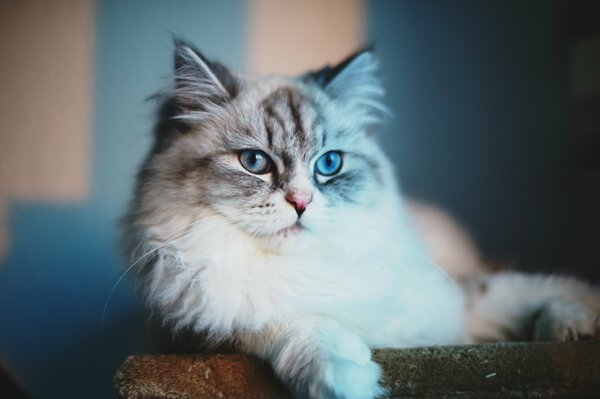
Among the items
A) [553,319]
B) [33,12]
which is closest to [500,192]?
[553,319]

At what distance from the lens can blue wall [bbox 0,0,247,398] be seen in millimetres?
1744

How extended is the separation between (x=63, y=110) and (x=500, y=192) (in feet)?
6.62

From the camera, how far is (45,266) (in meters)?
1.78

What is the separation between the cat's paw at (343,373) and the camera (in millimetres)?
862

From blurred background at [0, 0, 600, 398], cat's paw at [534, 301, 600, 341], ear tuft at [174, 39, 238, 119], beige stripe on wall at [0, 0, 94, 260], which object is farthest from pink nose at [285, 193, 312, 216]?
Answer: beige stripe on wall at [0, 0, 94, 260]

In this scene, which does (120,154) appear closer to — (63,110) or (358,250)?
(63,110)

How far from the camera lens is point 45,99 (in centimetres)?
183

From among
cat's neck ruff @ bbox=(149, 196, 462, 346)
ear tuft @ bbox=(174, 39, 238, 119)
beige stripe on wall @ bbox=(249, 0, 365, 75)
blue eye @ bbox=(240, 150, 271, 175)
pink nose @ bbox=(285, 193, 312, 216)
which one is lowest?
cat's neck ruff @ bbox=(149, 196, 462, 346)

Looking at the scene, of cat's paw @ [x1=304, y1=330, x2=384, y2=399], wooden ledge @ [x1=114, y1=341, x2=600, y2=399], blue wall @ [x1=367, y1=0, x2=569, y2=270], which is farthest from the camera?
blue wall @ [x1=367, y1=0, x2=569, y2=270]

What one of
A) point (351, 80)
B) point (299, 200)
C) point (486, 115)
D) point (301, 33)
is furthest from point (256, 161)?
point (486, 115)

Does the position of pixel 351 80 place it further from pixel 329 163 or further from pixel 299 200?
pixel 299 200

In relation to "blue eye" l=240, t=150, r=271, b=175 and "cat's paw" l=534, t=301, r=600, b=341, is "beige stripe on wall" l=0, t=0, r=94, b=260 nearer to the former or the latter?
"blue eye" l=240, t=150, r=271, b=175

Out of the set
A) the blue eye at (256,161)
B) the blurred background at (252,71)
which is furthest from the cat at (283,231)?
the blurred background at (252,71)

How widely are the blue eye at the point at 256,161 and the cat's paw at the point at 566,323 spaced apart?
0.93 meters
